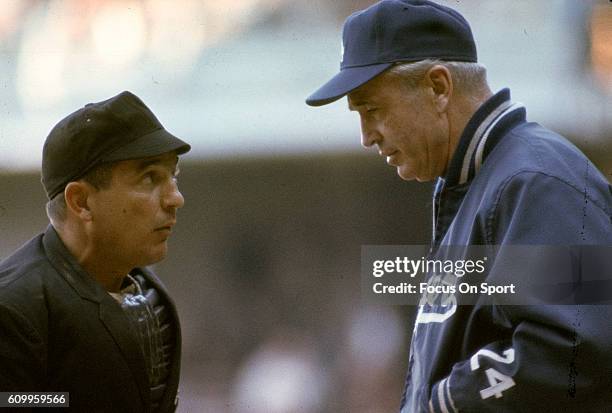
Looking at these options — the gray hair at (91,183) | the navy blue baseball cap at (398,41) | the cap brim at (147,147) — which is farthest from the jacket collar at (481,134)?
the gray hair at (91,183)

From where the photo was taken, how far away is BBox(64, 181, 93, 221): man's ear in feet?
4.77

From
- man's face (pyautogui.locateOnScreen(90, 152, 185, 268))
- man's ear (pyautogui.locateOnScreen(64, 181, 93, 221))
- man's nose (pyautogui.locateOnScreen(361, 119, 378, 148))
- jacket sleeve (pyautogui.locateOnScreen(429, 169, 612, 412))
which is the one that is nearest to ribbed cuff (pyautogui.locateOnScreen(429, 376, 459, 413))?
jacket sleeve (pyautogui.locateOnScreen(429, 169, 612, 412))

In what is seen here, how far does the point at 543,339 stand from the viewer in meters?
1.16

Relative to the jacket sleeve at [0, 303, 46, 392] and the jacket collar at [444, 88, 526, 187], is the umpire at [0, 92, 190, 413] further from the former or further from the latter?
the jacket collar at [444, 88, 526, 187]

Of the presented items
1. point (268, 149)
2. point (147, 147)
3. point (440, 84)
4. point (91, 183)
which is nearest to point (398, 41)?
point (440, 84)

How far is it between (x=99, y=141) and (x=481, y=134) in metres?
0.63

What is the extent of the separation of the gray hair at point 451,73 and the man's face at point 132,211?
1.38 feet

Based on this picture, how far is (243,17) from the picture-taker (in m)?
2.92

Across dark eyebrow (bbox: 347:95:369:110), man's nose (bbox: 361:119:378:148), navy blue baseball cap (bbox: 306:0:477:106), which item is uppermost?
navy blue baseball cap (bbox: 306:0:477:106)

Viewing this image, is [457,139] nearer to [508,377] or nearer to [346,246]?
[508,377]

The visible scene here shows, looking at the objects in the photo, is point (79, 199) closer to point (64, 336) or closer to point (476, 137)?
point (64, 336)

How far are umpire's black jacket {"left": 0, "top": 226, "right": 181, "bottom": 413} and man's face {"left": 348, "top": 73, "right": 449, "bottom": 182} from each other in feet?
1.75

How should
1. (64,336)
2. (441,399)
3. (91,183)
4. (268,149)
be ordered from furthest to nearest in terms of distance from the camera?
(268,149) → (91,183) → (64,336) → (441,399)

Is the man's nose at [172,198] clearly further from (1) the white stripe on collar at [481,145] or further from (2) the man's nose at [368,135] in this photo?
(1) the white stripe on collar at [481,145]
